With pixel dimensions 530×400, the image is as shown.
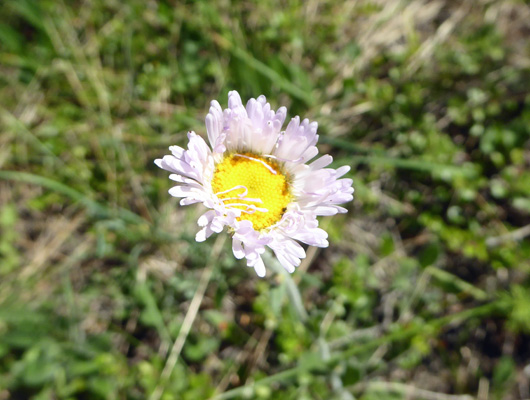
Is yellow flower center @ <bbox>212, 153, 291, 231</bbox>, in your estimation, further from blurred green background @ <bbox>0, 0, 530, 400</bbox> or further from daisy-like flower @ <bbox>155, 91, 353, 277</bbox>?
blurred green background @ <bbox>0, 0, 530, 400</bbox>

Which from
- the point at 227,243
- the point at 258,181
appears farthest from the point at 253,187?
the point at 227,243

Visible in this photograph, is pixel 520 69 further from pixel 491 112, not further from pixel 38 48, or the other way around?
pixel 38 48

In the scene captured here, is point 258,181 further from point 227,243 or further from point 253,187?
point 227,243

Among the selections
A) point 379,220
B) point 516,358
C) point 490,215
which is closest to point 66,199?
point 379,220

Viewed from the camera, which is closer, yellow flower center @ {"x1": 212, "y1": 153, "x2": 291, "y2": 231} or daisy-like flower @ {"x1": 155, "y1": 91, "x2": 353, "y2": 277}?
daisy-like flower @ {"x1": 155, "y1": 91, "x2": 353, "y2": 277}

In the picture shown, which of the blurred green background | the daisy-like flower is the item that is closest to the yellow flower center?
the daisy-like flower
